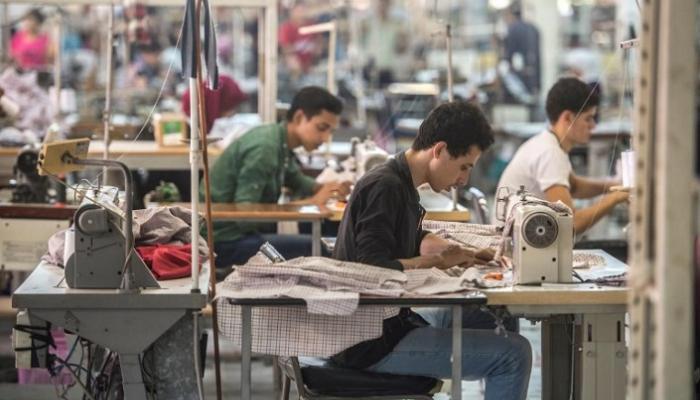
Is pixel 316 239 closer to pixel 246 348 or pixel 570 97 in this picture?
pixel 570 97

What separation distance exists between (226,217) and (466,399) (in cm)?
124

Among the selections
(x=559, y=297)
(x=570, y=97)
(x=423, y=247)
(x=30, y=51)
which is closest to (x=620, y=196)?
(x=570, y=97)

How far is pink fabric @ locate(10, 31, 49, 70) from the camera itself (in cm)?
1256

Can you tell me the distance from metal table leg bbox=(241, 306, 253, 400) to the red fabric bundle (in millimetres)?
365

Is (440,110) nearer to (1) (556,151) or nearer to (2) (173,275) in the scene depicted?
(2) (173,275)

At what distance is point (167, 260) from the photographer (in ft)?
13.5

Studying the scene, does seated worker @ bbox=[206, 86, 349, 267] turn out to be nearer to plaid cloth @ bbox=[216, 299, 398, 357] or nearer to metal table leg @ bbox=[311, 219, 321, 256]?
metal table leg @ bbox=[311, 219, 321, 256]

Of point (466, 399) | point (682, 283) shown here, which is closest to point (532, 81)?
point (466, 399)

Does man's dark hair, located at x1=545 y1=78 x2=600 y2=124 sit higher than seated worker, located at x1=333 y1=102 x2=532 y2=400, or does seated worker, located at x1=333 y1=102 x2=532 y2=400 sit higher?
man's dark hair, located at x1=545 y1=78 x2=600 y2=124

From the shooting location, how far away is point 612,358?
3.96 meters

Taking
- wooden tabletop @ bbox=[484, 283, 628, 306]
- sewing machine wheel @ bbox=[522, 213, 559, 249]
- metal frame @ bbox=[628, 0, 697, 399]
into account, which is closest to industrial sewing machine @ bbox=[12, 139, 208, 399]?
wooden tabletop @ bbox=[484, 283, 628, 306]

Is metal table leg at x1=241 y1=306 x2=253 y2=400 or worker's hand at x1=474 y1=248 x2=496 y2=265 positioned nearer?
metal table leg at x1=241 y1=306 x2=253 y2=400

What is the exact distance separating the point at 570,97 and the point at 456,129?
5.53 ft

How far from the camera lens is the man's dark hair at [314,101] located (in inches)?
244
